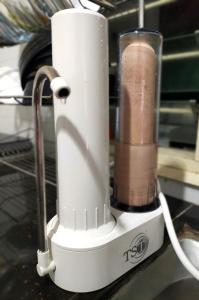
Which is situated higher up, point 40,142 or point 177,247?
point 40,142

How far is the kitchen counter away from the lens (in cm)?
31

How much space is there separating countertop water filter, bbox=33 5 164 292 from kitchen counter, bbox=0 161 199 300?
→ 1cm

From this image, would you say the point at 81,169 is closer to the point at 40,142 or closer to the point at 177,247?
the point at 40,142

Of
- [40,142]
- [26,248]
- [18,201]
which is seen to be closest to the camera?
[40,142]

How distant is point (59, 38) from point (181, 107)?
0.63 meters

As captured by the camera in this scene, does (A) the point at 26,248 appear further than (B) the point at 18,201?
No

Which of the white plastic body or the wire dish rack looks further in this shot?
the wire dish rack

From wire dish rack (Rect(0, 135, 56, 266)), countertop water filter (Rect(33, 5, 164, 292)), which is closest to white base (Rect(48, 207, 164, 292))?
countertop water filter (Rect(33, 5, 164, 292))

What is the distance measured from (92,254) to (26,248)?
16 centimetres

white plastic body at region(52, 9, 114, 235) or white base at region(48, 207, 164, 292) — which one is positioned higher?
white plastic body at region(52, 9, 114, 235)

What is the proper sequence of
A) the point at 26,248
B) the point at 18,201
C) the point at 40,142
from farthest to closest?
the point at 18,201 → the point at 26,248 → the point at 40,142

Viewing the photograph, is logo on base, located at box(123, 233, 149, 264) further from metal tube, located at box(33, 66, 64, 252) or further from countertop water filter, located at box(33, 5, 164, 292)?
metal tube, located at box(33, 66, 64, 252)

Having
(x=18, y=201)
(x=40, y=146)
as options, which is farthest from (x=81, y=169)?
(x=18, y=201)

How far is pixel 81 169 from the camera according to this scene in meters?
0.29
